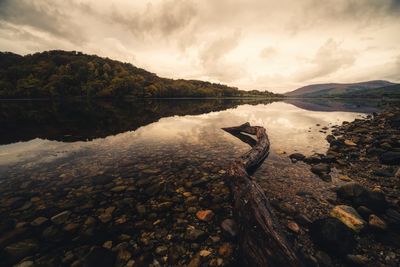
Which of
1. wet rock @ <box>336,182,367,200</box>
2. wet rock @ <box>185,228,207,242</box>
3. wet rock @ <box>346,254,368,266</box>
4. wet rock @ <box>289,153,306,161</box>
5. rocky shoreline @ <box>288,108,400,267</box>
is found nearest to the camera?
wet rock @ <box>346,254,368,266</box>

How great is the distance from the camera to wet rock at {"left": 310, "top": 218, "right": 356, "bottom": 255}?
4250 mm

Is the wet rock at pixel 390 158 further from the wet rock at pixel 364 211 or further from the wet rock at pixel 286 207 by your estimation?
the wet rock at pixel 286 207

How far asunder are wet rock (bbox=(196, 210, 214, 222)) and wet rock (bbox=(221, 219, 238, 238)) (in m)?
0.49

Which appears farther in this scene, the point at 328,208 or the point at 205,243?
the point at 328,208

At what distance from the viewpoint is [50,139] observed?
14.5 m

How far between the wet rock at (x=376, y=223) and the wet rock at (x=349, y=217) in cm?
17

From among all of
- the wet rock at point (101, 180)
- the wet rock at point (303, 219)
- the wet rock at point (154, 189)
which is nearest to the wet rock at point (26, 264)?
the wet rock at point (154, 189)

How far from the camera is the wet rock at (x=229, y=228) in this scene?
480 centimetres

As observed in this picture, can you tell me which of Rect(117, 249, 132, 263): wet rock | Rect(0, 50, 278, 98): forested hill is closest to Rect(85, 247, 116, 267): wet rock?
Rect(117, 249, 132, 263): wet rock

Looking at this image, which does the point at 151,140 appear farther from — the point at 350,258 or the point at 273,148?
the point at 350,258

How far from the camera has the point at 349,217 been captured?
5.25 m

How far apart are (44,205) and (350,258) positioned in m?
9.10

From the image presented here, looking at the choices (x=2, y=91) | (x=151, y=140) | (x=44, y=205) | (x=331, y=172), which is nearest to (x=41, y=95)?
(x=2, y=91)

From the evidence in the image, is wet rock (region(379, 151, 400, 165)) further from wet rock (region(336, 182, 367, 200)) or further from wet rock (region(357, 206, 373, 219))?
wet rock (region(357, 206, 373, 219))
